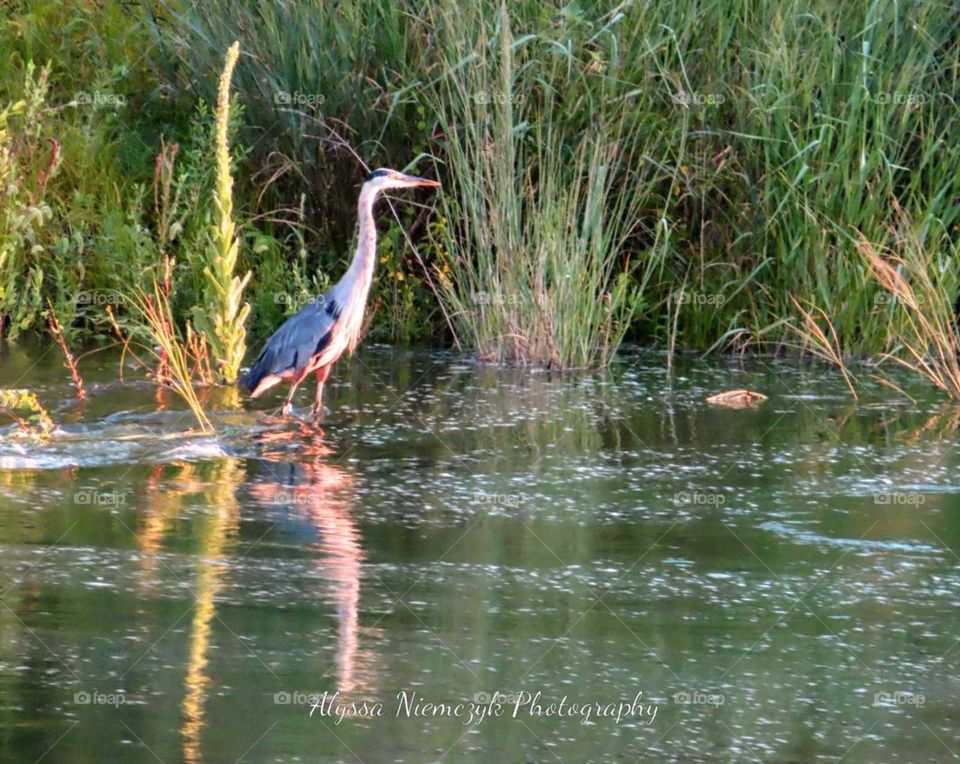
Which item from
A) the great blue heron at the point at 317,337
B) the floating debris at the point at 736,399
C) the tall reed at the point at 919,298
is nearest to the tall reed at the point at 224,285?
the great blue heron at the point at 317,337

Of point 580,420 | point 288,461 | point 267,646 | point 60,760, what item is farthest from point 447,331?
point 60,760

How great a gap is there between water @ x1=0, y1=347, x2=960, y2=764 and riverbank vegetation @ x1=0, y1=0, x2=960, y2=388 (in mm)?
1003

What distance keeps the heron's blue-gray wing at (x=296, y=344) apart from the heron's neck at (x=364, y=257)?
135 millimetres

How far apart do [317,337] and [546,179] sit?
201 cm

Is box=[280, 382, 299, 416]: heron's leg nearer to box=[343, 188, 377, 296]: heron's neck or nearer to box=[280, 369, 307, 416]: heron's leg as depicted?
box=[280, 369, 307, 416]: heron's leg

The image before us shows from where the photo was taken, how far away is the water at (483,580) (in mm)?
3904

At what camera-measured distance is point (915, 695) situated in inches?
164

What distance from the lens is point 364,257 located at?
784 centimetres

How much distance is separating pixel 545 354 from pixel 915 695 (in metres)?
4.69

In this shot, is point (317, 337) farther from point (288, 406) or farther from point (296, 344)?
point (288, 406)

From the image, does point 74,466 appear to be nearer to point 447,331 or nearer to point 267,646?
point 267,646

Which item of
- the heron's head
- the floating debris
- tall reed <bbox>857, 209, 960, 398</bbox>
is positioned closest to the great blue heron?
the heron's head

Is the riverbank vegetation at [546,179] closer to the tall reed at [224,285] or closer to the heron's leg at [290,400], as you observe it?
the tall reed at [224,285]

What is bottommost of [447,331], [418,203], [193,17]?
[447,331]
